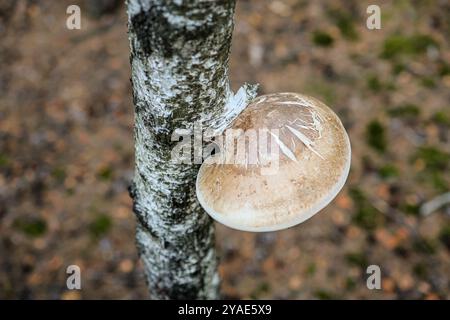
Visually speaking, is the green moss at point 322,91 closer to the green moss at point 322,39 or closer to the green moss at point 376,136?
the green moss at point 376,136

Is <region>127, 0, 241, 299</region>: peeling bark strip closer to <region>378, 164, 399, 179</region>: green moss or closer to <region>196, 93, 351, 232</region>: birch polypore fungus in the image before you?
<region>196, 93, 351, 232</region>: birch polypore fungus

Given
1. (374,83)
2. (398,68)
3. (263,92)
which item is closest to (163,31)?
(263,92)

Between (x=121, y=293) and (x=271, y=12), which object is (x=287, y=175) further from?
(x=271, y=12)

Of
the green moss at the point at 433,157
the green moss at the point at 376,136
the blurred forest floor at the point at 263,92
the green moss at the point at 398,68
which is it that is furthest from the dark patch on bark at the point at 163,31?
the green moss at the point at 398,68

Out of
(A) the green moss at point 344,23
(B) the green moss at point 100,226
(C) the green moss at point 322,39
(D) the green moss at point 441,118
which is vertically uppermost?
(A) the green moss at point 344,23

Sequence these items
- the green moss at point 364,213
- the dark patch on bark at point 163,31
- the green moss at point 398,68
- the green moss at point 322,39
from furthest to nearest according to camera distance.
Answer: the green moss at point 322,39 → the green moss at point 398,68 → the green moss at point 364,213 → the dark patch on bark at point 163,31

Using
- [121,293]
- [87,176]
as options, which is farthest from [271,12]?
[121,293]
